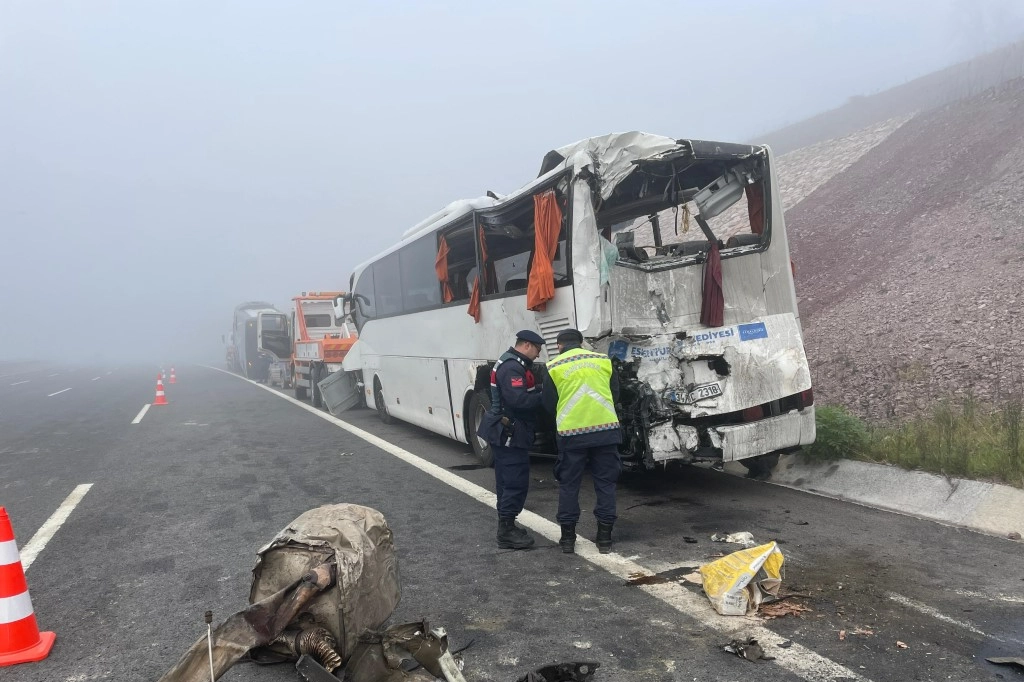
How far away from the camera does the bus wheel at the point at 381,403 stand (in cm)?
1314

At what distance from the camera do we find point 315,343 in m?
17.5

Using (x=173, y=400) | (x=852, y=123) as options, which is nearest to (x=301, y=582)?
(x=173, y=400)

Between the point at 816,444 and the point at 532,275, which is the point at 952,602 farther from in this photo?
the point at 532,275

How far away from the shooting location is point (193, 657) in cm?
312

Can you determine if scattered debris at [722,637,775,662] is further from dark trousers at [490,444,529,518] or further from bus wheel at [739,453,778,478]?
bus wheel at [739,453,778,478]

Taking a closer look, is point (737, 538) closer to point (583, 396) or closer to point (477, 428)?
point (583, 396)

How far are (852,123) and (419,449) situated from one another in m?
37.9

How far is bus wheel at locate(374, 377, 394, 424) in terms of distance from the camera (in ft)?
43.1

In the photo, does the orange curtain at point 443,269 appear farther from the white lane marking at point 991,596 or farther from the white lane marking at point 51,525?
the white lane marking at point 991,596

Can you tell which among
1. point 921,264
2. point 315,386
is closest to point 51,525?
point 315,386

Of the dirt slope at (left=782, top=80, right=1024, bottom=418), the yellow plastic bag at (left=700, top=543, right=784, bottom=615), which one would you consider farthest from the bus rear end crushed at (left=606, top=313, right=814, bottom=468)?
the dirt slope at (left=782, top=80, right=1024, bottom=418)

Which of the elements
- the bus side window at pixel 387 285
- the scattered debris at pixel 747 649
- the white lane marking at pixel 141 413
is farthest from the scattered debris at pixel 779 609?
the white lane marking at pixel 141 413

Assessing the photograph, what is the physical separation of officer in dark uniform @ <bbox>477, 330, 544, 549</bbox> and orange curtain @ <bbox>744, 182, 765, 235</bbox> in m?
3.11

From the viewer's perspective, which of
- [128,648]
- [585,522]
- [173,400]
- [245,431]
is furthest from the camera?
[173,400]
